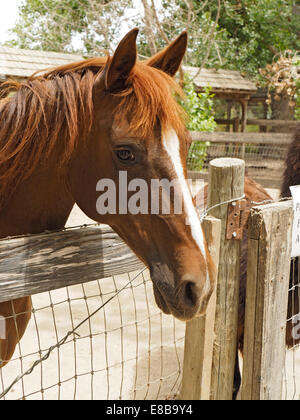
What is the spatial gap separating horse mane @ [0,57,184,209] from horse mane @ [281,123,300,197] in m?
1.56

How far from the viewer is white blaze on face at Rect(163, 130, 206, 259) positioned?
127 cm

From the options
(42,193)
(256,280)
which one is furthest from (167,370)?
(42,193)

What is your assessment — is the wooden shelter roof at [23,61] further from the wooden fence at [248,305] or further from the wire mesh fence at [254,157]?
the wooden fence at [248,305]

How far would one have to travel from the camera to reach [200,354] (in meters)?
1.70

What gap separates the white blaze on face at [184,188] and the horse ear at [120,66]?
0.25 metres

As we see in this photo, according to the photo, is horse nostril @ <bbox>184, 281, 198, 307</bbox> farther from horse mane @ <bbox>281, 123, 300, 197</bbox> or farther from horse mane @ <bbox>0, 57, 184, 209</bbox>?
horse mane @ <bbox>281, 123, 300, 197</bbox>

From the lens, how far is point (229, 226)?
1684mm

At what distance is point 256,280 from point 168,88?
2.91 ft

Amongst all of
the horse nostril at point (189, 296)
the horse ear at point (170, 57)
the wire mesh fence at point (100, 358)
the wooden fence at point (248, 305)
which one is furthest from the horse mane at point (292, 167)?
the horse nostril at point (189, 296)

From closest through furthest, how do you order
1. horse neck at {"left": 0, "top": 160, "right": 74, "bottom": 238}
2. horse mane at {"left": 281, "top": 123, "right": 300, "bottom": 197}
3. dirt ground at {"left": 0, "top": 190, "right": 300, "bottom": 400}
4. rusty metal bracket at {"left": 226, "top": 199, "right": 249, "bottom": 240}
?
horse neck at {"left": 0, "top": 160, "right": 74, "bottom": 238}, rusty metal bracket at {"left": 226, "top": 199, "right": 249, "bottom": 240}, horse mane at {"left": 281, "top": 123, "right": 300, "bottom": 197}, dirt ground at {"left": 0, "top": 190, "right": 300, "bottom": 400}

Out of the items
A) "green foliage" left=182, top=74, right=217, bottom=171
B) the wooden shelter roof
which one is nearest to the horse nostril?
"green foliage" left=182, top=74, right=217, bottom=171

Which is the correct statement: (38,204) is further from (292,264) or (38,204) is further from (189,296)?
(292,264)

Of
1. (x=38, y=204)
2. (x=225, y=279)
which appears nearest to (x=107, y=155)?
(x=38, y=204)
